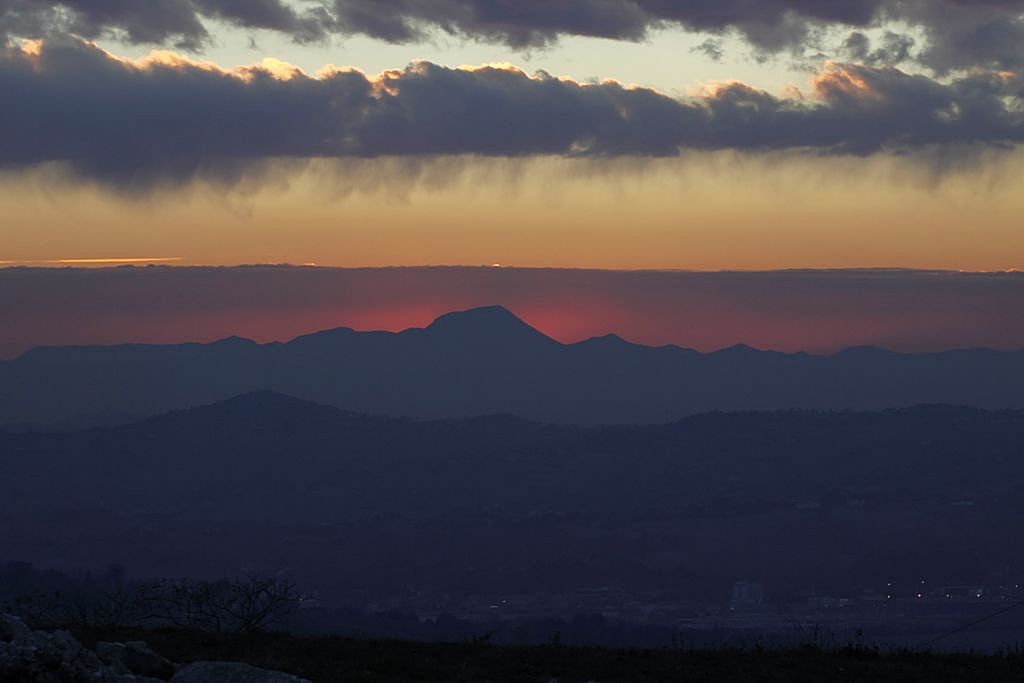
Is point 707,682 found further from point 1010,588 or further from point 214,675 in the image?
point 1010,588

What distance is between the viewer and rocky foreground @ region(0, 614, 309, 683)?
669 inches

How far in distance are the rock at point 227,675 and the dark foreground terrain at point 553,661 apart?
5.88ft

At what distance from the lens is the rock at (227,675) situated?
61.4 ft

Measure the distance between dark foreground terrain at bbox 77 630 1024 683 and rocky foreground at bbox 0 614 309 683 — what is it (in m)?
1.94

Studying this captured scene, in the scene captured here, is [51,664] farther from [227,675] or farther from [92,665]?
[227,675]

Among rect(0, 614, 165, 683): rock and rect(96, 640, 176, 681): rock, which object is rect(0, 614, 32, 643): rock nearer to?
rect(0, 614, 165, 683): rock

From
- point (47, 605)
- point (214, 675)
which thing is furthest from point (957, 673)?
point (47, 605)

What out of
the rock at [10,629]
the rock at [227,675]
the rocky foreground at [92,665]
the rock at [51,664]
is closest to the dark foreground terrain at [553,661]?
the rock at [227,675]

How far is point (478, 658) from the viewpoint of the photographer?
23406mm

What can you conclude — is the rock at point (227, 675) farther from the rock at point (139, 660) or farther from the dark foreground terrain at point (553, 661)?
the dark foreground terrain at point (553, 661)

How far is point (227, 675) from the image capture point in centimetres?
1880

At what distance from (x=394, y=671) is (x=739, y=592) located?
165494 mm

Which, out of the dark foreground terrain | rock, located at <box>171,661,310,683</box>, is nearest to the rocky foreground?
rock, located at <box>171,661,310,683</box>

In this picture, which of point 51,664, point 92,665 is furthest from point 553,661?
point 51,664
